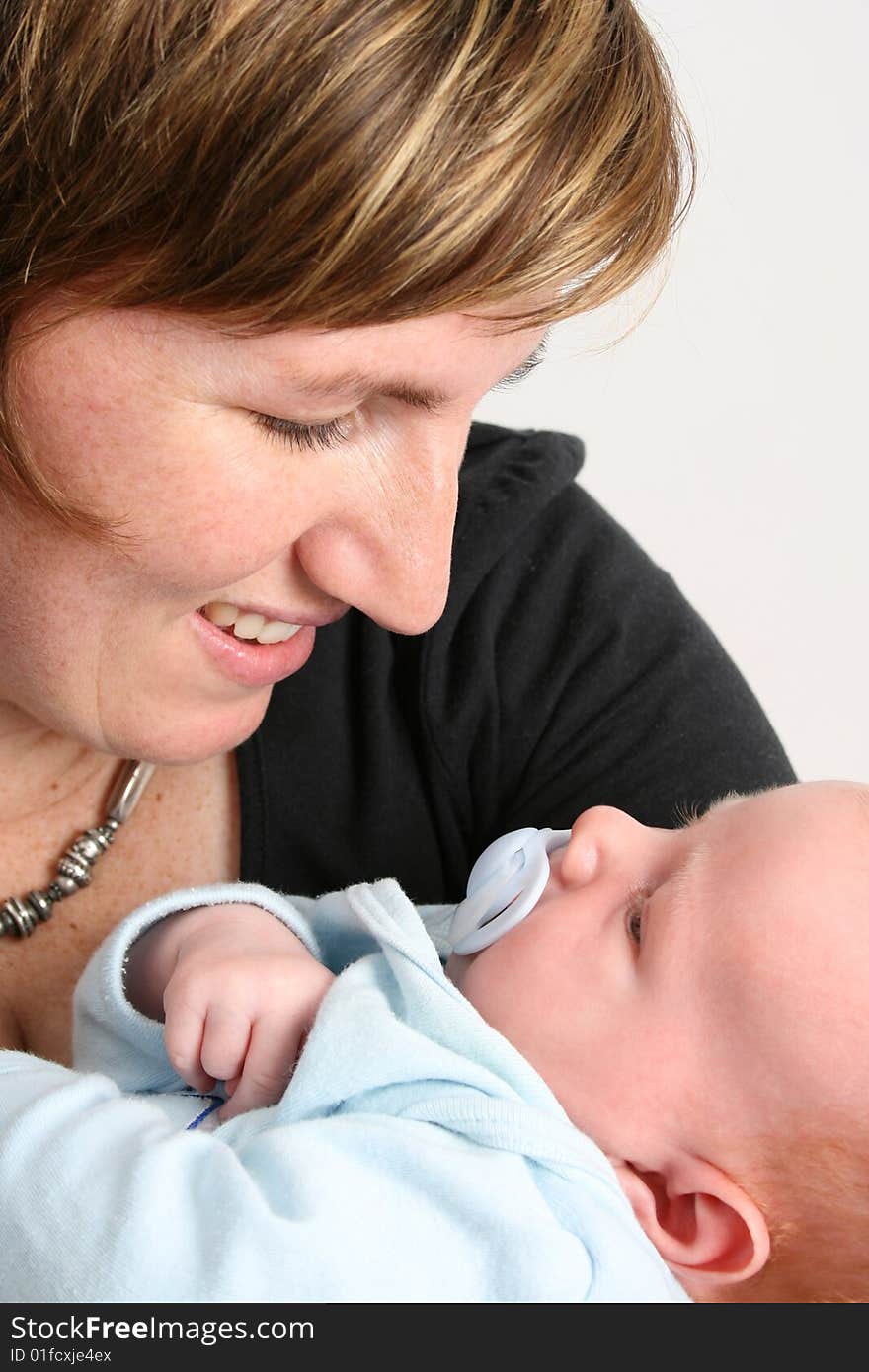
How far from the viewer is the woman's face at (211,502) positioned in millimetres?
1065

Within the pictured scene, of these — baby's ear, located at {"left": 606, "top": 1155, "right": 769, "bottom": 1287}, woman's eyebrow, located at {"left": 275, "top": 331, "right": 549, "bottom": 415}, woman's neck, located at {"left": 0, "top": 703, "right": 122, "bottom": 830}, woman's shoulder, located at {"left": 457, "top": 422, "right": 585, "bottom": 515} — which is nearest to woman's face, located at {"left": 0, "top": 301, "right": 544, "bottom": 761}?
woman's eyebrow, located at {"left": 275, "top": 331, "right": 549, "bottom": 415}

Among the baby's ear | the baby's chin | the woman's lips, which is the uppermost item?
the woman's lips

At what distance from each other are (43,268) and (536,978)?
0.63 meters

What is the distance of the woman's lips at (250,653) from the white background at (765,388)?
1.44 m

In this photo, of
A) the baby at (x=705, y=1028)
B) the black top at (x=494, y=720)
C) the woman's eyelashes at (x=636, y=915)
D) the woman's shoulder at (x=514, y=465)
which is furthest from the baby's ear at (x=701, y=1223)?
the woman's shoulder at (x=514, y=465)

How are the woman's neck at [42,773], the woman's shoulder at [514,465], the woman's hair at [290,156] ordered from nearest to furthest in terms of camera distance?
the woman's hair at [290,156] → the woman's neck at [42,773] → the woman's shoulder at [514,465]

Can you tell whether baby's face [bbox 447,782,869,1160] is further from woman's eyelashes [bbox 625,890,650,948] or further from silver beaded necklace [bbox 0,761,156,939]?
silver beaded necklace [bbox 0,761,156,939]

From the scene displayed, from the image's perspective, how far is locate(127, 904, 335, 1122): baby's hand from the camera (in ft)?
3.84

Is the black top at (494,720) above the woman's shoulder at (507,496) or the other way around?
the other way around

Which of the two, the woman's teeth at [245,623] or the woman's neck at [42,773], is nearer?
the woman's teeth at [245,623]

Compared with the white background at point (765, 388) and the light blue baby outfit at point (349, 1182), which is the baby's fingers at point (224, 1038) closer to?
the light blue baby outfit at point (349, 1182)

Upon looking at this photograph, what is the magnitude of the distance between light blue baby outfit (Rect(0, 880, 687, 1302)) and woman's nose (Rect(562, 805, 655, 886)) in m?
0.14
